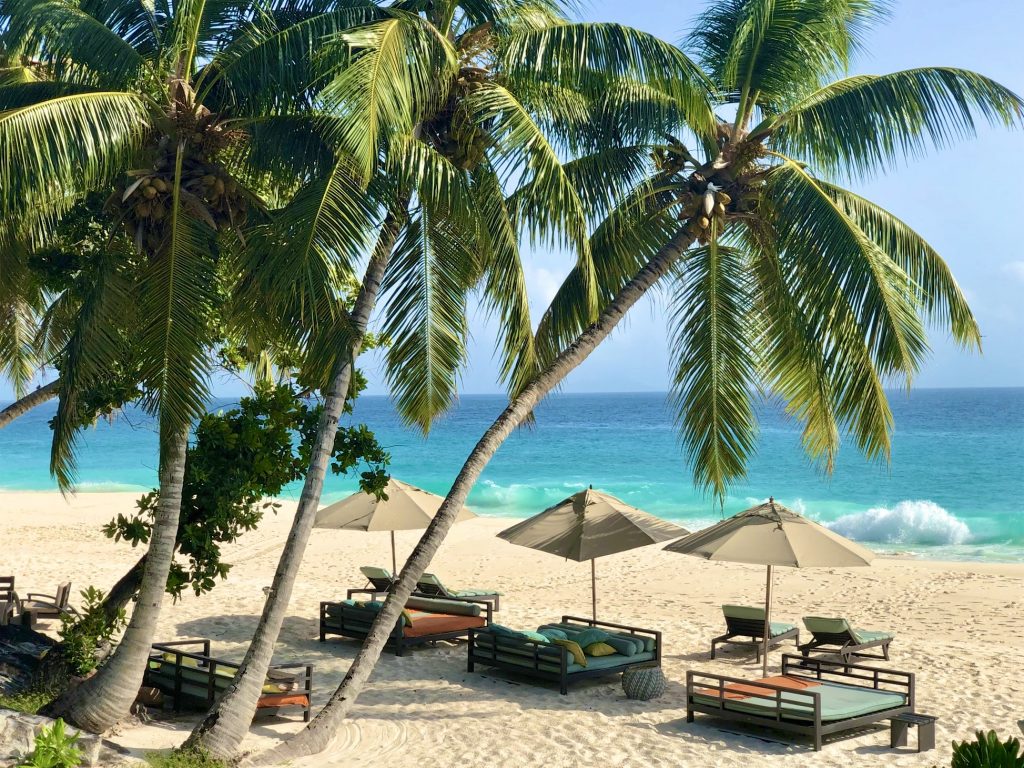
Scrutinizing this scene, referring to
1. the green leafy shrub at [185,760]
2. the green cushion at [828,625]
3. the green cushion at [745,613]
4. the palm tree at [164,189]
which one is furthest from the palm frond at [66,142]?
the green cushion at [828,625]

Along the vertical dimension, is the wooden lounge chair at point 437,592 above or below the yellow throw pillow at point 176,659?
above

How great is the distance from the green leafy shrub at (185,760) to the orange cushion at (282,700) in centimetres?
128

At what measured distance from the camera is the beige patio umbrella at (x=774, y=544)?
1023 cm

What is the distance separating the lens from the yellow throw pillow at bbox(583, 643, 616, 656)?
35.4 ft

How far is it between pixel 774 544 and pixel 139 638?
6161 mm

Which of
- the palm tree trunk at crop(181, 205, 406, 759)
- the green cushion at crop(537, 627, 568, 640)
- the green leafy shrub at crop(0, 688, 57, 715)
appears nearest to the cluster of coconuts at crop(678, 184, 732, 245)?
the palm tree trunk at crop(181, 205, 406, 759)

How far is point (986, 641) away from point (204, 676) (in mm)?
11033

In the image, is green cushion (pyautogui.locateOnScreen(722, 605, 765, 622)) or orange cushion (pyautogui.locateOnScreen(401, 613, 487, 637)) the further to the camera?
green cushion (pyautogui.locateOnScreen(722, 605, 765, 622))

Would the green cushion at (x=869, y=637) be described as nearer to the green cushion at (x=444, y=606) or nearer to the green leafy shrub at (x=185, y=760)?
the green cushion at (x=444, y=606)

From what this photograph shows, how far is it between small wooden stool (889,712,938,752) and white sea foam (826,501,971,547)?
82.2 feet

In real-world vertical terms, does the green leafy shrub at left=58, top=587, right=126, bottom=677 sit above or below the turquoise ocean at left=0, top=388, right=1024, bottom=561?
below

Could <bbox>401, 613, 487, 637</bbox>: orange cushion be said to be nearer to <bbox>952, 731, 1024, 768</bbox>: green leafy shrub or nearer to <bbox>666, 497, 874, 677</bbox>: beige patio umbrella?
<bbox>666, 497, 874, 677</bbox>: beige patio umbrella

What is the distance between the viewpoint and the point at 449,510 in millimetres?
8609

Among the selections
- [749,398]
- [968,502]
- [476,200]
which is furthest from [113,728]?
[968,502]
